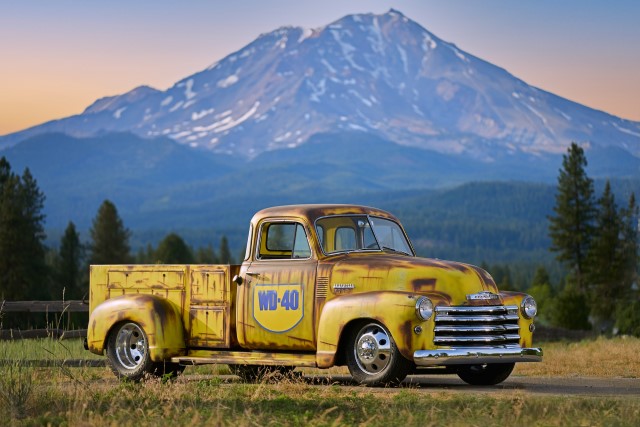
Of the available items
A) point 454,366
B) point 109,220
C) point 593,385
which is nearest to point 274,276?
point 454,366

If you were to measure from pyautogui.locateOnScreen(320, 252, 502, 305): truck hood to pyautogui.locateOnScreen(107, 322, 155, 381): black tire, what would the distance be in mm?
3383

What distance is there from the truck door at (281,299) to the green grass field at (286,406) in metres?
0.71

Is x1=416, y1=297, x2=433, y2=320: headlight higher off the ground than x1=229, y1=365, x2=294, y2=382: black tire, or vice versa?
x1=416, y1=297, x2=433, y2=320: headlight

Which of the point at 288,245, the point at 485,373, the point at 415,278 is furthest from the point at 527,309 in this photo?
the point at 288,245

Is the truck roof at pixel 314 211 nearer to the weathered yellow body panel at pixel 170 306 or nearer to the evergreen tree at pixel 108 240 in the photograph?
the weathered yellow body panel at pixel 170 306

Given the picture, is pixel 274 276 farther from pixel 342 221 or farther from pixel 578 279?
pixel 578 279

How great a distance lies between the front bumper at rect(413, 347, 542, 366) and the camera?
590 inches

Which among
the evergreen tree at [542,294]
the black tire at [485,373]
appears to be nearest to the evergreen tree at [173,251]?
the evergreen tree at [542,294]

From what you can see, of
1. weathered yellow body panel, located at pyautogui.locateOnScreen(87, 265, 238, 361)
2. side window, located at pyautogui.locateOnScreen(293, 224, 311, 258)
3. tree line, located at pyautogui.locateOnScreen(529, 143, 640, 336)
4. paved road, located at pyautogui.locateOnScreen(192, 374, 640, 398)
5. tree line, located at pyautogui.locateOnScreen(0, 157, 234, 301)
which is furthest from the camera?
tree line, located at pyautogui.locateOnScreen(529, 143, 640, 336)

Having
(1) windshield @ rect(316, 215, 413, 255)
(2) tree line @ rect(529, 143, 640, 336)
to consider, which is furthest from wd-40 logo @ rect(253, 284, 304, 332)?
(2) tree line @ rect(529, 143, 640, 336)

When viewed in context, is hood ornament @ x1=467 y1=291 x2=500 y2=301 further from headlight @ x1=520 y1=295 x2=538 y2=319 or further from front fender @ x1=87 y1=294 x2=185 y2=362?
front fender @ x1=87 y1=294 x2=185 y2=362

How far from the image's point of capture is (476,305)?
15.4 m

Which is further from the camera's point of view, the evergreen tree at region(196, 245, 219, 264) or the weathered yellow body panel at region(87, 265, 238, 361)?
the evergreen tree at region(196, 245, 219, 264)

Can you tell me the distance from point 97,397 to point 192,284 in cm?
386
